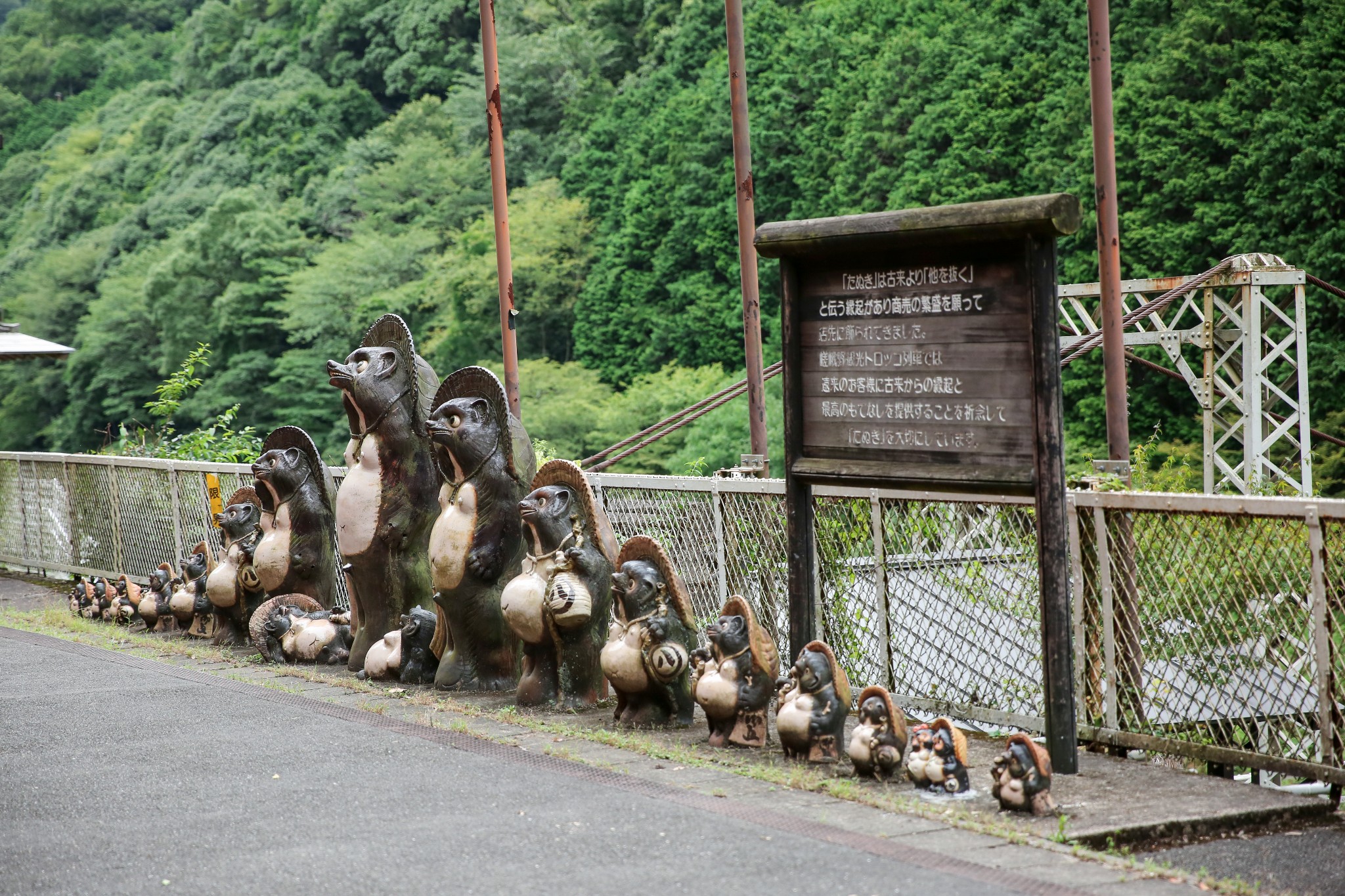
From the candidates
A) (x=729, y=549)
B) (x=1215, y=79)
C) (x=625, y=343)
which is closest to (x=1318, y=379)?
(x=1215, y=79)

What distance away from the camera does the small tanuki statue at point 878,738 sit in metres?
5.81

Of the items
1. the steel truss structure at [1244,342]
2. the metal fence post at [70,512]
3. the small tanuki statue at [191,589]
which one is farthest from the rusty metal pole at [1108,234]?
the steel truss structure at [1244,342]

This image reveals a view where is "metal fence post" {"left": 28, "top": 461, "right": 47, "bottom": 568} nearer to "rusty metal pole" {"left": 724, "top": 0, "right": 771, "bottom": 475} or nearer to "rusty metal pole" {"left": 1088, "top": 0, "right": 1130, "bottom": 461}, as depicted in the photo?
"rusty metal pole" {"left": 724, "top": 0, "right": 771, "bottom": 475}

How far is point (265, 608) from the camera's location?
30.7 feet

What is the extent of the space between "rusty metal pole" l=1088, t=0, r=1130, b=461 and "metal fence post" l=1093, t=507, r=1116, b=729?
1370 mm

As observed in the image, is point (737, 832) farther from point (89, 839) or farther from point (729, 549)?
point (729, 549)

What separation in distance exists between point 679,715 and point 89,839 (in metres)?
2.67

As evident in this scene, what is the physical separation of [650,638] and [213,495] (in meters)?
6.31

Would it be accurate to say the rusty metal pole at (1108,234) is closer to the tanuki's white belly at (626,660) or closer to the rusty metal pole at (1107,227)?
the rusty metal pole at (1107,227)

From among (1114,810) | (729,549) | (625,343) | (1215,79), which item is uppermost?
(1215,79)

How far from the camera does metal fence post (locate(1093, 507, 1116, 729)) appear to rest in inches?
251

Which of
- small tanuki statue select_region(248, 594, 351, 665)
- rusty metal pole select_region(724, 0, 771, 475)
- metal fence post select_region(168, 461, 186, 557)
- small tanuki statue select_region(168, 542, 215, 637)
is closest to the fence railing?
small tanuki statue select_region(248, 594, 351, 665)

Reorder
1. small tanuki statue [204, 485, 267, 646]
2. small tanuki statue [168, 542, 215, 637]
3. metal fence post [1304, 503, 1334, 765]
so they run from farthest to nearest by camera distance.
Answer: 1. small tanuki statue [168, 542, 215, 637]
2. small tanuki statue [204, 485, 267, 646]
3. metal fence post [1304, 503, 1334, 765]

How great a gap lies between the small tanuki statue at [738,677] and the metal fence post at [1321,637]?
2.17 meters
